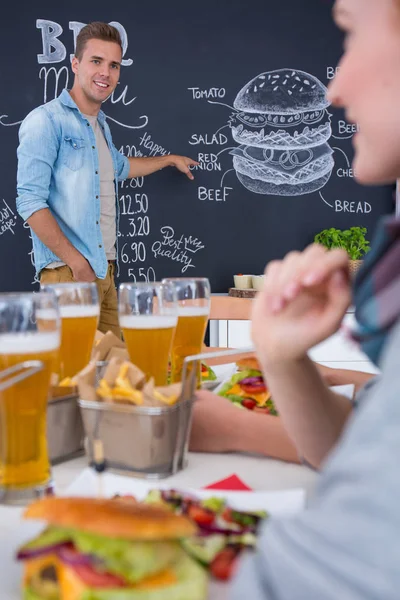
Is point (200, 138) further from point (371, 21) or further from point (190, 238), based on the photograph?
point (371, 21)

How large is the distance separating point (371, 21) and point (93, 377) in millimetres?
639

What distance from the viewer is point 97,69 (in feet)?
11.2

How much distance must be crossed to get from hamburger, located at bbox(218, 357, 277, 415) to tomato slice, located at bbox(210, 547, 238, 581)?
1.88 ft

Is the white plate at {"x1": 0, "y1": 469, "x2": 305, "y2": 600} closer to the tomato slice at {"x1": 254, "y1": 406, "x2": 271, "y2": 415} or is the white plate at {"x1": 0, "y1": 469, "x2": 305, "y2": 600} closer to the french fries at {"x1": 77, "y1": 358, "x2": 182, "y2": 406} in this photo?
the french fries at {"x1": 77, "y1": 358, "x2": 182, "y2": 406}

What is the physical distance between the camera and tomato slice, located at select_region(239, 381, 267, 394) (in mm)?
1309

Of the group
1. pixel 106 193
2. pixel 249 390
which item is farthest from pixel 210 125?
pixel 249 390

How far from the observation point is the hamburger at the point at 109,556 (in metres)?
0.53

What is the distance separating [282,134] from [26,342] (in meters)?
3.45

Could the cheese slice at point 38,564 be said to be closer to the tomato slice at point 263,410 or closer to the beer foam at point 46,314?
the beer foam at point 46,314

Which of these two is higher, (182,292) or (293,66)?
(293,66)

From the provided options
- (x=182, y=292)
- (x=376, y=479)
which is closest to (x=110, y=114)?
(x=182, y=292)

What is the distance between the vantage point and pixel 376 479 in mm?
427

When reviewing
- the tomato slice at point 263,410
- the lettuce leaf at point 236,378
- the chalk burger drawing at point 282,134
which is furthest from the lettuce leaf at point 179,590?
the chalk burger drawing at point 282,134

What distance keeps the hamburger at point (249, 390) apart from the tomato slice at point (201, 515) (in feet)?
1.64
